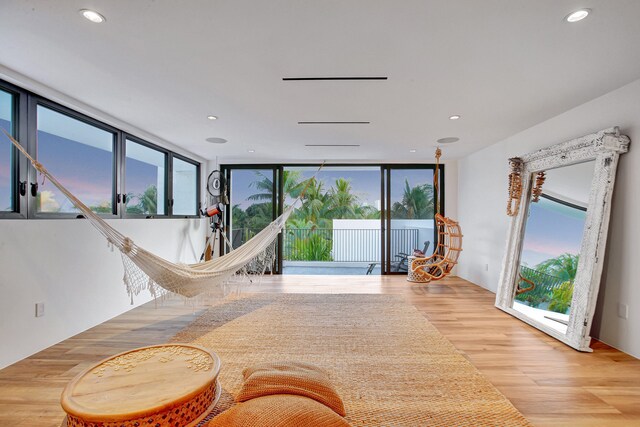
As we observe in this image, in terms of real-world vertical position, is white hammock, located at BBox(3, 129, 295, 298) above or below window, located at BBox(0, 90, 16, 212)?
below

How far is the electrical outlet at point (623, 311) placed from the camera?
7.20 feet

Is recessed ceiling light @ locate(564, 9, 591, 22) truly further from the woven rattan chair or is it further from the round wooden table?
the woven rattan chair

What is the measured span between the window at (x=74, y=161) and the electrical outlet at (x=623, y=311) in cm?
462

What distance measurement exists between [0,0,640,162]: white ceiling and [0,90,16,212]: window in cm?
28

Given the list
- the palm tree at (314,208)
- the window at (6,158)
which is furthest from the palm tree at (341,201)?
the window at (6,158)

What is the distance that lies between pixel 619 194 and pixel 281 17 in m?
2.82

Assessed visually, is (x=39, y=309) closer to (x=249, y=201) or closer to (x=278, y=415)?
(x=278, y=415)

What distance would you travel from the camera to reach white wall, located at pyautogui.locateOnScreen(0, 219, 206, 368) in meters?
2.05

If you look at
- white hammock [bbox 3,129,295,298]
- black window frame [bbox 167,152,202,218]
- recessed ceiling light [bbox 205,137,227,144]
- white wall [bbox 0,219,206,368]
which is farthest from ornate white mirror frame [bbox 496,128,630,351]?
black window frame [bbox 167,152,202,218]

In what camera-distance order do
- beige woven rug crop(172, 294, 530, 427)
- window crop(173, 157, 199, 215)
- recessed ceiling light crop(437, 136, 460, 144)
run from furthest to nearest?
1. window crop(173, 157, 199, 215)
2. recessed ceiling light crop(437, 136, 460, 144)
3. beige woven rug crop(172, 294, 530, 427)

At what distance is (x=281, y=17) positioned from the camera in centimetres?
147

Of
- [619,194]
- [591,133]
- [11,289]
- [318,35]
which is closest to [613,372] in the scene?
[619,194]

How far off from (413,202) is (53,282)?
15.8 feet

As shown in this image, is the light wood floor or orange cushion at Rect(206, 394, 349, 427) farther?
the light wood floor
